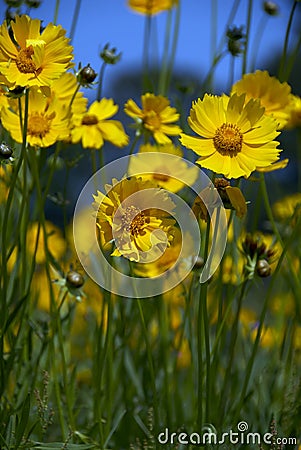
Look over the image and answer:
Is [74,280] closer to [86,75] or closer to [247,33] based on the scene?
[86,75]

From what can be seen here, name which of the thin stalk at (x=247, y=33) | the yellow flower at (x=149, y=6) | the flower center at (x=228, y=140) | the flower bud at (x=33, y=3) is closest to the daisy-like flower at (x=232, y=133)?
the flower center at (x=228, y=140)

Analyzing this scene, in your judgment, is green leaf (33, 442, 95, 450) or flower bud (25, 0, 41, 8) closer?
green leaf (33, 442, 95, 450)

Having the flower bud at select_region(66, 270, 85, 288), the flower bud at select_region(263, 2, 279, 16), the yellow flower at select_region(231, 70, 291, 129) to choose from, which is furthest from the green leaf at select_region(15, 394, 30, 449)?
the flower bud at select_region(263, 2, 279, 16)

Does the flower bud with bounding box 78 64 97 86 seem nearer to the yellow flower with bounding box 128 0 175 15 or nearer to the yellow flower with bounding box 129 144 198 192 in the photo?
the yellow flower with bounding box 129 144 198 192

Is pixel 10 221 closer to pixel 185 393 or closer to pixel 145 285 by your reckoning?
pixel 145 285

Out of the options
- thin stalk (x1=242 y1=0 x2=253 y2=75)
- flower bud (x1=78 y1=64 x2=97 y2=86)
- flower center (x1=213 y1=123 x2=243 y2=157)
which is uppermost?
thin stalk (x1=242 y1=0 x2=253 y2=75)

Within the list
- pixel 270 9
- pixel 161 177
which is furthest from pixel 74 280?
pixel 270 9
